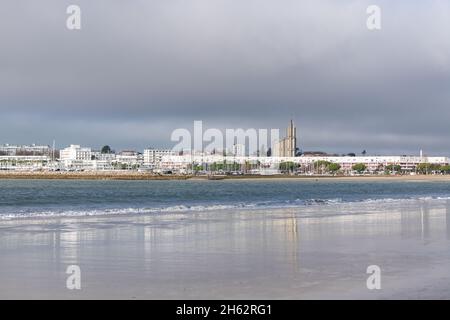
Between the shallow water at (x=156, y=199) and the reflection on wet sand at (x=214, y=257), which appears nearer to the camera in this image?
the reflection on wet sand at (x=214, y=257)

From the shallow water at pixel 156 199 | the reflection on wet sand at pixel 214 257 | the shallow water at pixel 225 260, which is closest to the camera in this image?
the shallow water at pixel 225 260

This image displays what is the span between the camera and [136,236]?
17.2 metres

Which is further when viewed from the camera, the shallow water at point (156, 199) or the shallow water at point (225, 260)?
the shallow water at point (156, 199)

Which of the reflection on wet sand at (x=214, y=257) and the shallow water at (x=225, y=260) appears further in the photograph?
the reflection on wet sand at (x=214, y=257)

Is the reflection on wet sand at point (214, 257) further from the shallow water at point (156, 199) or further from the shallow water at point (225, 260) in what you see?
the shallow water at point (156, 199)

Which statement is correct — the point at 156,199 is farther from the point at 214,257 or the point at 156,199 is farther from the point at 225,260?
the point at 225,260

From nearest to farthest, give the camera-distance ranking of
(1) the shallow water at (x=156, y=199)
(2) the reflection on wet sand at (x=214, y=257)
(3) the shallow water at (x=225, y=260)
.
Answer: (3) the shallow water at (x=225, y=260) → (2) the reflection on wet sand at (x=214, y=257) → (1) the shallow water at (x=156, y=199)

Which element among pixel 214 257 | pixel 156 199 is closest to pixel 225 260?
pixel 214 257

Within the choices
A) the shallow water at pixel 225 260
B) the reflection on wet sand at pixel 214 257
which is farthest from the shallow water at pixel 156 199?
the shallow water at pixel 225 260

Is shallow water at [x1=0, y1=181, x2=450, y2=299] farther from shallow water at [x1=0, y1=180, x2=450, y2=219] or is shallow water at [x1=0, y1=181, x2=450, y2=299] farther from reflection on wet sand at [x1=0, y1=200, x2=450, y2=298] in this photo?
shallow water at [x1=0, y1=180, x2=450, y2=219]

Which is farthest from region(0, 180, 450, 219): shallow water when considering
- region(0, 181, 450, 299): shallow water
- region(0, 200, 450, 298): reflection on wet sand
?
region(0, 181, 450, 299): shallow water
